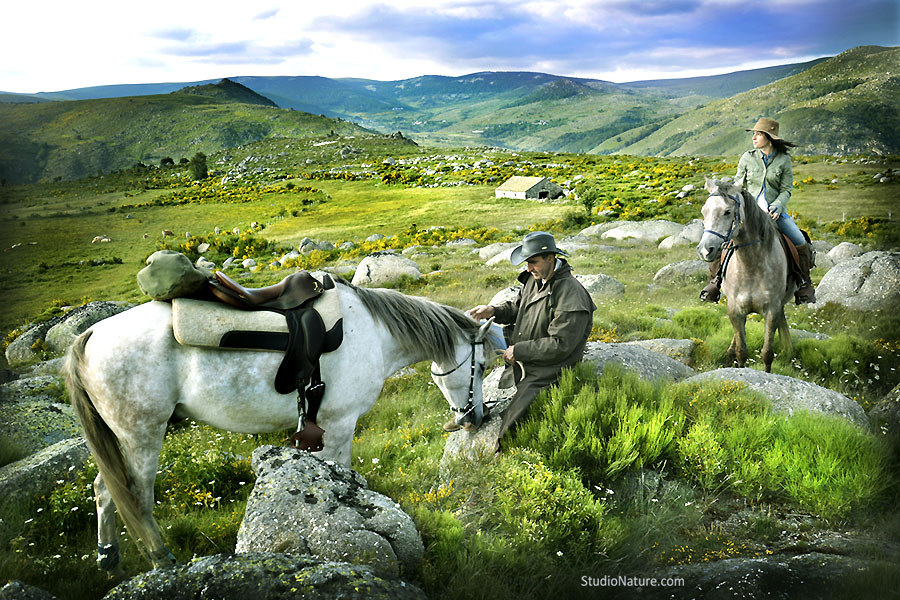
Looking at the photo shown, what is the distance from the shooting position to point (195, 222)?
16.2 m

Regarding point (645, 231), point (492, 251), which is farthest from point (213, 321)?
point (645, 231)

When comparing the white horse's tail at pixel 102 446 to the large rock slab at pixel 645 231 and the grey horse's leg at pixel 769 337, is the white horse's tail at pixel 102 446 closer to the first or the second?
the grey horse's leg at pixel 769 337

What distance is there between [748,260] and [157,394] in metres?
7.93

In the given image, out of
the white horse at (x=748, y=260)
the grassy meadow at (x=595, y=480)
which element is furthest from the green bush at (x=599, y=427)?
the white horse at (x=748, y=260)

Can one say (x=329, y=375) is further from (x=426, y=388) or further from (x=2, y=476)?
(x=426, y=388)

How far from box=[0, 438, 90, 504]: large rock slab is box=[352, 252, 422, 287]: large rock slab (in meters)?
11.2

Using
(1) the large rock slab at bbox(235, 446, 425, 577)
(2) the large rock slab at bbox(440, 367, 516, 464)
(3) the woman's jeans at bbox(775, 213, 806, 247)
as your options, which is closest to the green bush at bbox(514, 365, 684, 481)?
(2) the large rock slab at bbox(440, 367, 516, 464)

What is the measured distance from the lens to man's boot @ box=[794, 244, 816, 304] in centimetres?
751

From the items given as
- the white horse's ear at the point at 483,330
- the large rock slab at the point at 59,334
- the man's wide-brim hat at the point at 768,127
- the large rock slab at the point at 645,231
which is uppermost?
the man's wide-brim hat at the point at 768,127

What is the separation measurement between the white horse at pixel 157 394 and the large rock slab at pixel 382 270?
38.6ft

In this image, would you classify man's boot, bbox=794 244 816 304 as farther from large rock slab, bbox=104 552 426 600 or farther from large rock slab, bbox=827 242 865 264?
large rock slab, bbox=827 242 865 264

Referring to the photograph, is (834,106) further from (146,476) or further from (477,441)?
(146,476)

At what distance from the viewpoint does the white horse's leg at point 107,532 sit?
11.1 ft

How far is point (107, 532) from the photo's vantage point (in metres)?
3.52
